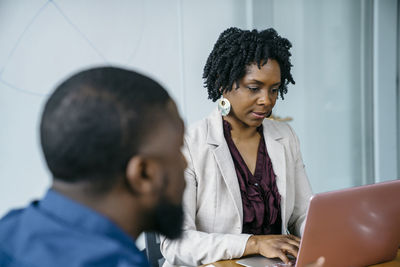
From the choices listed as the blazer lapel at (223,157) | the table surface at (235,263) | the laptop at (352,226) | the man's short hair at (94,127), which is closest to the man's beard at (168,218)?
the man's short hair at (94,127)

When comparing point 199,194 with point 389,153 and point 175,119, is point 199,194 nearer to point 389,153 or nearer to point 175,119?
point 175,119

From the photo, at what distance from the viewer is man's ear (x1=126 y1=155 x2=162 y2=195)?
26.6 inches

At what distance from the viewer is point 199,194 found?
4.95ft

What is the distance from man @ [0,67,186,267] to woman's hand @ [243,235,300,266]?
0.61 metres

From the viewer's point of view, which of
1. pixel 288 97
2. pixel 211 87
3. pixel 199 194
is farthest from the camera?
pixel 288 97

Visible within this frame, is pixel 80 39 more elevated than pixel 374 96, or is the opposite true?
pixel 80 39

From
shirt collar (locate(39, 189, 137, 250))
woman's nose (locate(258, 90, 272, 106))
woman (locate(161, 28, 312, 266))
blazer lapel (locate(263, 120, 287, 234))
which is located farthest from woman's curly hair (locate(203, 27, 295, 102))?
shirt collar (locate(39, 189, 137, 250))

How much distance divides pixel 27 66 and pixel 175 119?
143 cm

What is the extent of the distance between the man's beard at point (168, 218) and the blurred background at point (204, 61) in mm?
1373

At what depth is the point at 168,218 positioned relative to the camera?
0.75 meters

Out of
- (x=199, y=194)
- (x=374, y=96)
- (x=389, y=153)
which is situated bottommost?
(x=389, y=153)

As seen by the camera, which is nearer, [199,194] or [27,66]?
[199,194]

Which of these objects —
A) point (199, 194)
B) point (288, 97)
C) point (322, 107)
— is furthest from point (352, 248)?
point (322, 107)

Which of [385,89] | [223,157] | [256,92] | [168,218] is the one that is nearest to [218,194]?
[223,157]
